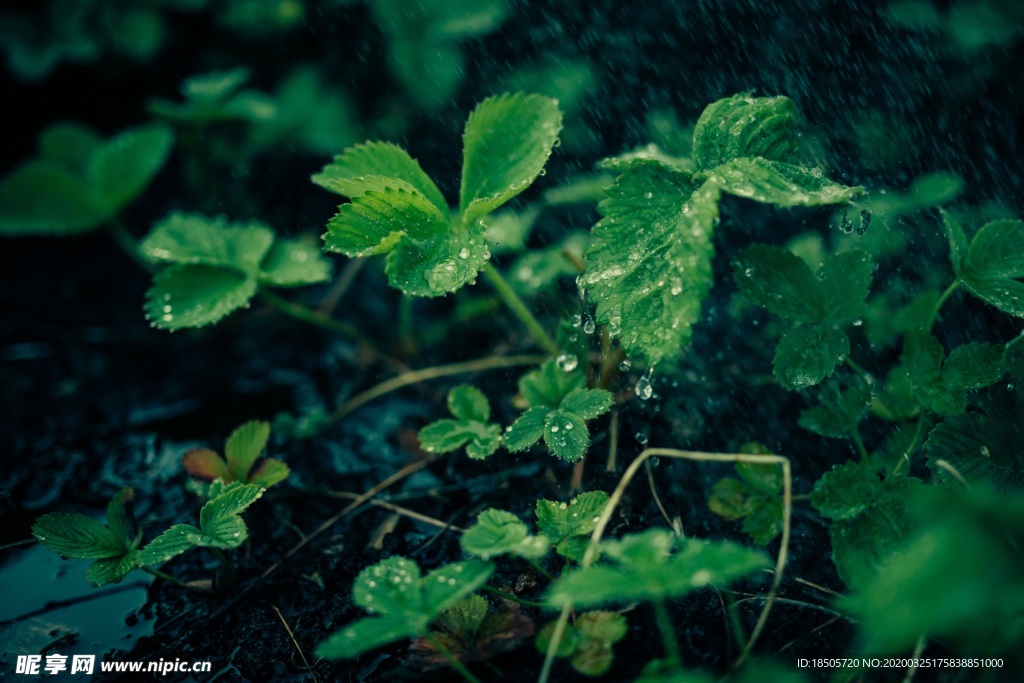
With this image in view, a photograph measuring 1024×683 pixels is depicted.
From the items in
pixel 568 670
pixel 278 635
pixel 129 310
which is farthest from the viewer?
pixel 129 310

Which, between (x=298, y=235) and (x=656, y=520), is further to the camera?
(x=298, y=235)

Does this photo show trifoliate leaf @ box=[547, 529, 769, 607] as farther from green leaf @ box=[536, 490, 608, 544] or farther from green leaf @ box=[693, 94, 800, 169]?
green leaf @ box=[693, 94, 800, 169]

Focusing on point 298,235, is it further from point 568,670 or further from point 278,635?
point 568,670

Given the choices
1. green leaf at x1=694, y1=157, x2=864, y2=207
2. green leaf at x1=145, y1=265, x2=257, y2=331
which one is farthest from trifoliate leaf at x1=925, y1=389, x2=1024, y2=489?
green leaf at x1=145, y1=265, x2=257, y2=331

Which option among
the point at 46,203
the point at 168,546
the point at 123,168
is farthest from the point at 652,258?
the point at 46,203

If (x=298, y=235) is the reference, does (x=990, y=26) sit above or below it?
below

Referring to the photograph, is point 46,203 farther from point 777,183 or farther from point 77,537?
point 777,183

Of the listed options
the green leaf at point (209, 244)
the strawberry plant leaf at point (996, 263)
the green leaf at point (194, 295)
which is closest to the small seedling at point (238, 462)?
the green leaf at point (194, 295)

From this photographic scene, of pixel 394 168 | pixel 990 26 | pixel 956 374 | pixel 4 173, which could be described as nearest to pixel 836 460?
pixel 956 374

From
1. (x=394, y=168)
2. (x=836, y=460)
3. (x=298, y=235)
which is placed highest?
(x=394, y=168)
